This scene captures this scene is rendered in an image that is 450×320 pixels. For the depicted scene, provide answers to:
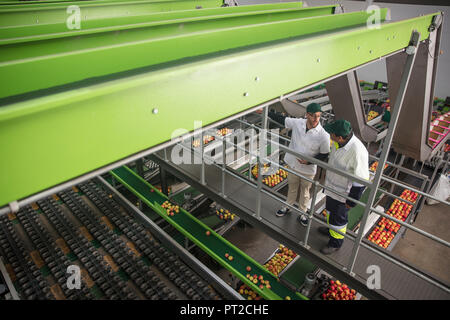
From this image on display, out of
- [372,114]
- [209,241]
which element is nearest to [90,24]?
[209,241]

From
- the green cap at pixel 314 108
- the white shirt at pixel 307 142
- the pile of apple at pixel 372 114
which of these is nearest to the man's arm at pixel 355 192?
the white shirt at pixel 307 142

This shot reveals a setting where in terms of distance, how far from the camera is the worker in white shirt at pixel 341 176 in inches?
124

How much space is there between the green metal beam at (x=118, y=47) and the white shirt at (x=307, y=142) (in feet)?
4.97

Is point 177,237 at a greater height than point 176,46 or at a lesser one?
lesser

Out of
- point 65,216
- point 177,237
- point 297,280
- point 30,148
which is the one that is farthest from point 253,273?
point 30,148

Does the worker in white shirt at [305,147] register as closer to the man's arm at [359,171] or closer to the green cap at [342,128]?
the green cap at [342,128]

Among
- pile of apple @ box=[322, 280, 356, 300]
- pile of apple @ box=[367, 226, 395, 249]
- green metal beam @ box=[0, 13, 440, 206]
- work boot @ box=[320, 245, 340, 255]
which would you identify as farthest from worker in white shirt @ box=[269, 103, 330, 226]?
pile of apple @ box=[367, 226, 395, 249]

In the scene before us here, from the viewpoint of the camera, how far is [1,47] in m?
1.41

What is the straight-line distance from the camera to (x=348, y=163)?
3.21 meters

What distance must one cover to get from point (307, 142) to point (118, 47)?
302 centimetres

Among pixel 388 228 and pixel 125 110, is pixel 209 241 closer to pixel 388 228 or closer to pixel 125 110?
pixel 388 228

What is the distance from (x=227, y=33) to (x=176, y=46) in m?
0.38

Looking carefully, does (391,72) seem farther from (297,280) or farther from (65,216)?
(65,216)

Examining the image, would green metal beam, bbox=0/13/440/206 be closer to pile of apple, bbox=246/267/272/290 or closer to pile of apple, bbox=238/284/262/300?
pile of apple, bbox=246/267/272/290
